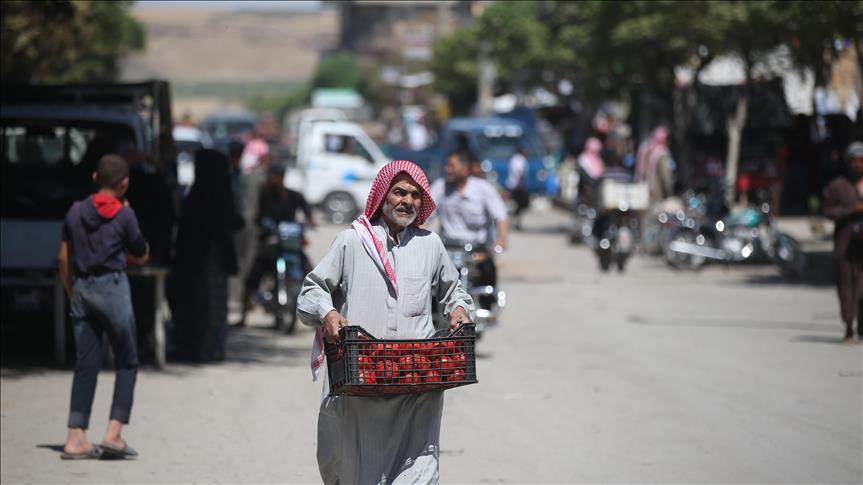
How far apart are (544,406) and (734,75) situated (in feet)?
75.2

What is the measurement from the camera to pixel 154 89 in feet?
44.7

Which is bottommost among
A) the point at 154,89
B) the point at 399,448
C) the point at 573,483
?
the point at 573,483

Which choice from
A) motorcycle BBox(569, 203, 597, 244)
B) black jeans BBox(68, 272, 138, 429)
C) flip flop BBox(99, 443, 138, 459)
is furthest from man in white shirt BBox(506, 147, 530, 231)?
black jeans BBox(68, 272, 138, 429)

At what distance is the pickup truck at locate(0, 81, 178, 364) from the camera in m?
11.3

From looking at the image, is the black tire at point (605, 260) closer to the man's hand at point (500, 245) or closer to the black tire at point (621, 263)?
the black tire at point (621, 263)

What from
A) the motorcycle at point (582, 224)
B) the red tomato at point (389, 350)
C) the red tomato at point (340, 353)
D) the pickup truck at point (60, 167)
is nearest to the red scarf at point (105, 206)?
the pickup truck at point (60, 167)

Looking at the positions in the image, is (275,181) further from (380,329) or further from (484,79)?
(484,79)

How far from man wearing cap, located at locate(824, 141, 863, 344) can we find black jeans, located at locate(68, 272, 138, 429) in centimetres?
720

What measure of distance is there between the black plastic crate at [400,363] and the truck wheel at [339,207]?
24.4 m

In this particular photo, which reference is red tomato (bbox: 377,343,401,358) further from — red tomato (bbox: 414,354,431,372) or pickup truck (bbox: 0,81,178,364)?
pickup truck (bbox: 0,81,178,364)

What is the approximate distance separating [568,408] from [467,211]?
3.01 meters

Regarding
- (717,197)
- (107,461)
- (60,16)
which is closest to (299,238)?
(60,16)

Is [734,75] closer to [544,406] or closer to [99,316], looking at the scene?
[544,406]

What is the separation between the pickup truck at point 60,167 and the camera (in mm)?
11328
